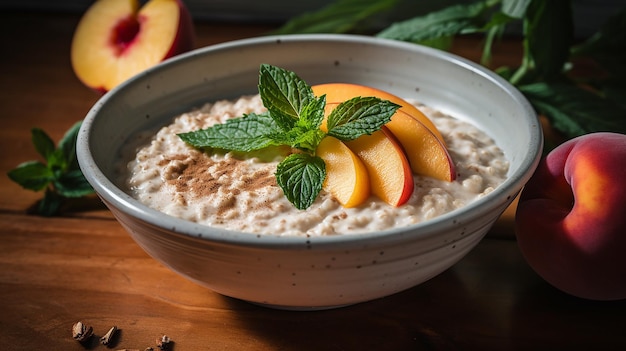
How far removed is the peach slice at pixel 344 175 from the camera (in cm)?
119

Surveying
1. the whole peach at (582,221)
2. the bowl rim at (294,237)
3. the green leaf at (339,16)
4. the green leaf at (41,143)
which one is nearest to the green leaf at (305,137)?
the bowl rim at (294,237)

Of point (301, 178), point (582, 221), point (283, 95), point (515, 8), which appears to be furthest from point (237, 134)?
point (515, 8)

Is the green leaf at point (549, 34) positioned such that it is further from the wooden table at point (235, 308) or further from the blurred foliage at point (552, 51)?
the wooden table at point (235, 308)

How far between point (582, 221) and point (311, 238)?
0.46 meters

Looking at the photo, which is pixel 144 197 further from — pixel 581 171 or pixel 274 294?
pixel 581 171

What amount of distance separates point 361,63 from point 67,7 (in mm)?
1404

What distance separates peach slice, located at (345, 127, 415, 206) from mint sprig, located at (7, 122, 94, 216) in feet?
2.08

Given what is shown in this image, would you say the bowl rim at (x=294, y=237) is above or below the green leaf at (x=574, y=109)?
above

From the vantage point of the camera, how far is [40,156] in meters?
1.76

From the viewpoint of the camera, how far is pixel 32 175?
5.22 feet

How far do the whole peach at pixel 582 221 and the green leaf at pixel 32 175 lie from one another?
969 mm

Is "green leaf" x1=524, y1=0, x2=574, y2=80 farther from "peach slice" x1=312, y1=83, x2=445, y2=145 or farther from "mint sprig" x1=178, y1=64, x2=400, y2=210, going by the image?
"mint sprig" x1=178, y1=64, x2=400, y2=210

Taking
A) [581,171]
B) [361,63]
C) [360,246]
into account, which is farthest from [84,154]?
[581,171]

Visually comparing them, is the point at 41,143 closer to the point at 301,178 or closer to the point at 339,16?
the point at 301,178
